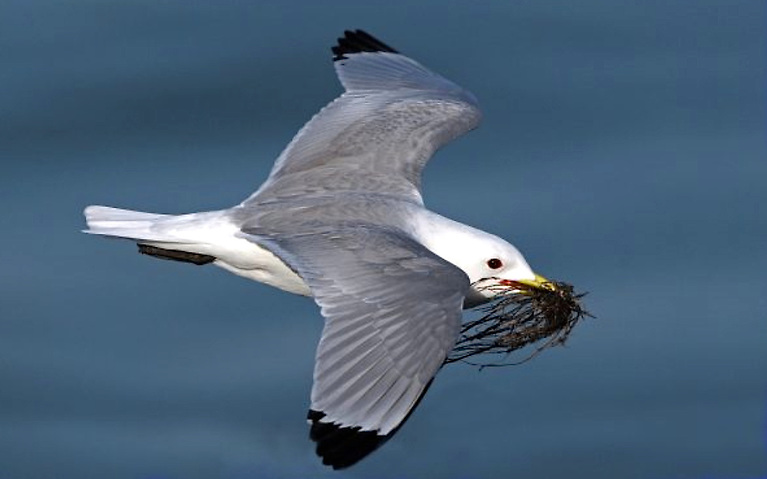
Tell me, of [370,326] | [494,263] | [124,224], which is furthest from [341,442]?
[124,224]

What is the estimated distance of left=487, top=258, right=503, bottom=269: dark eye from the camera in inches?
343

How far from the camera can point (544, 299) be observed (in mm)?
8586

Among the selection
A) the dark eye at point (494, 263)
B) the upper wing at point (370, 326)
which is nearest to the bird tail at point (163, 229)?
the upper wing at point (370, 326)

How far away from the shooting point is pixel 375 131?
980 centimetres

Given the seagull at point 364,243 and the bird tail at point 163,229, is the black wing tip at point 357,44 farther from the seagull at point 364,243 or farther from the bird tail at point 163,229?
the bird tail at point 163,229

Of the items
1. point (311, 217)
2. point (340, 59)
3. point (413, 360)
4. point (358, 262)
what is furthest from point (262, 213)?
point (340, 59)

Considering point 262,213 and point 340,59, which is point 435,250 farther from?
point 340,59

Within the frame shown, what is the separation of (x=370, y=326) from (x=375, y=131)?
85.0 inches

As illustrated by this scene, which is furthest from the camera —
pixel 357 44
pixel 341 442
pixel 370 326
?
pixel 357 44

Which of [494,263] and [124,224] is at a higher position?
[124,224]

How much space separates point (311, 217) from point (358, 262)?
0.65 m

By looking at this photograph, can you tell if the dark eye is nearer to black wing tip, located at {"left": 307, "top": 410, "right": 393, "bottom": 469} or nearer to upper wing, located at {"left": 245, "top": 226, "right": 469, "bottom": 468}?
upper wing, located at {"left": 245, "top": 226, "right": 469, "bottom": 468}

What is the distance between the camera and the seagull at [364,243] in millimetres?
7562

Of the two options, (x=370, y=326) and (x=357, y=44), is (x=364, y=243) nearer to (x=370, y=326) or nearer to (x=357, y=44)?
(x=370, y=326)
